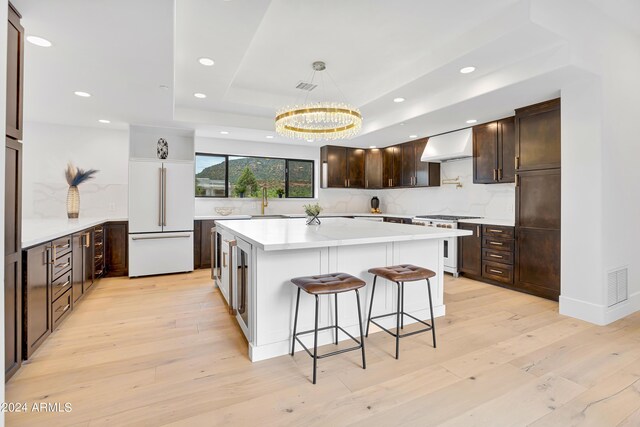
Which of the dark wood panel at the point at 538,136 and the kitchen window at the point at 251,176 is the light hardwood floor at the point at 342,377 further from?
the kitchen window at the point at 251,176

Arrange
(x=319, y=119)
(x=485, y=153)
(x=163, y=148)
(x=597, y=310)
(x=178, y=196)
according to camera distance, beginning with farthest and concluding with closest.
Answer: (x=163, y=148) → (x=178, y=196) → (x=485, y=153) → (x=319, y=119) → (x=597, y=310)

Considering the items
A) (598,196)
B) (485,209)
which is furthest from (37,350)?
(485,209)

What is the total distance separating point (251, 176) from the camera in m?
6.18

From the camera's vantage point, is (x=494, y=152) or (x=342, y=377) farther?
(x=494, y=152)

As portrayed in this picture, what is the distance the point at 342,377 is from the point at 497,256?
3137 mm

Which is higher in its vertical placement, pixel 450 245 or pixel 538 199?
pixel 538 199

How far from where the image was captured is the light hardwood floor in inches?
67.1

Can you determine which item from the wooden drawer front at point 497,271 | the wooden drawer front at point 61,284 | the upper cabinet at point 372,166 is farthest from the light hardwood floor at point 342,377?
the upper cabinet at point 372,166

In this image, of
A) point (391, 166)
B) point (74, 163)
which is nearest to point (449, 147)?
point (391, 166)

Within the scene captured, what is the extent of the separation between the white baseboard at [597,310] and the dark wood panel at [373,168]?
3935mm

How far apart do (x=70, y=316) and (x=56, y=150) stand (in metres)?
2.95

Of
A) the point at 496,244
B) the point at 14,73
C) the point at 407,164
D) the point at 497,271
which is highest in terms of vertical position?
the point at 407,164

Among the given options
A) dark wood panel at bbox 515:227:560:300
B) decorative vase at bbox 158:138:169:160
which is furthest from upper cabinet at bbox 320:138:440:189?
decorative vase at bbox 158:138:169:160

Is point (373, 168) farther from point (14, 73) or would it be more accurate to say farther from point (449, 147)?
point (14, 73)
